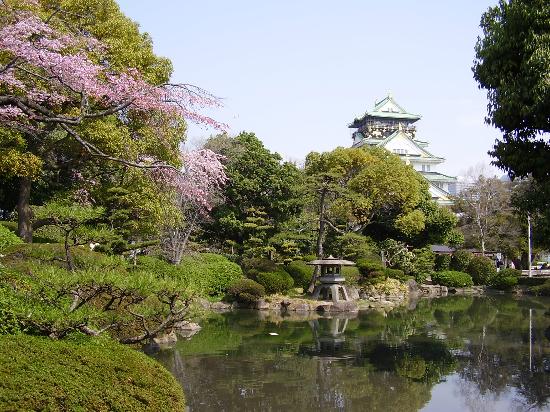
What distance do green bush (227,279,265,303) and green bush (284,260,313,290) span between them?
239 cm

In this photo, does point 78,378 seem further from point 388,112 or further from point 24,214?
point 388,112

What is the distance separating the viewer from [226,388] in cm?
824

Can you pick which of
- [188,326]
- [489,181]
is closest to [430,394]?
[188,326]

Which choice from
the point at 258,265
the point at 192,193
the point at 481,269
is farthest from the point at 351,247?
the point at 192,193

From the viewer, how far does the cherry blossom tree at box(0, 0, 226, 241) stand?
24.8ft

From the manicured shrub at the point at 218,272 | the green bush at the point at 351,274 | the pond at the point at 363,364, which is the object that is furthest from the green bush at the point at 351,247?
the pond at the point at 363,364

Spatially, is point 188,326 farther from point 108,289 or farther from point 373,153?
point 373,153

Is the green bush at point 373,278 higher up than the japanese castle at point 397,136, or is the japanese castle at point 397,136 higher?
the japanese castle at point 397,136

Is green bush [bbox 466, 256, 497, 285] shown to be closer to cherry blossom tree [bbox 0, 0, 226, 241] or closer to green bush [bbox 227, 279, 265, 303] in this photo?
green bush [bbox 227, 279, 265, 303]

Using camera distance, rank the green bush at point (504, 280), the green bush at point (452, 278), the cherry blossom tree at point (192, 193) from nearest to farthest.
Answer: the cherry blossom tree at point (192, 193) < the green bush at point (452, 278) < the green bush at point (504, 280)

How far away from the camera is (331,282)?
20.6 m

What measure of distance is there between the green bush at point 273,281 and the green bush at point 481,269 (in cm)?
1445

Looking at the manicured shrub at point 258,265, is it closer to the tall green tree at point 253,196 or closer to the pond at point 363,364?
the tall green tree at point 253,196

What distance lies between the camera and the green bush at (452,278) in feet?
96.3
